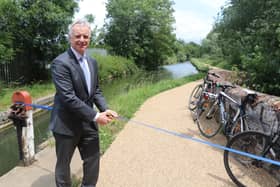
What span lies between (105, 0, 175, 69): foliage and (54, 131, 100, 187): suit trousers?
2696cm

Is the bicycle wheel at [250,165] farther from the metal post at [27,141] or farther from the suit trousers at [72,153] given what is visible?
the metal post at [27,141]

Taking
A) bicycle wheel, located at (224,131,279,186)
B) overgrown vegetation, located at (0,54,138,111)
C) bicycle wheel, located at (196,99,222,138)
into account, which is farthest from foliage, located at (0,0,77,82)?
bicycle wheel, located at (224,131,279,186)

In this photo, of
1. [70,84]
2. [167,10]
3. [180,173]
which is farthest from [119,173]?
[167,10]

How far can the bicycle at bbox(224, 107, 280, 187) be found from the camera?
269 cm

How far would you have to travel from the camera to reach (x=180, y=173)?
3.22 metres

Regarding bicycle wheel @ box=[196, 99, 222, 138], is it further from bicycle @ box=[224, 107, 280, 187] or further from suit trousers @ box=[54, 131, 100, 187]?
suit trousers @ box=[54, 131, 100, 187]

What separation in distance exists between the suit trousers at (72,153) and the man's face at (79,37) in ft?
2.33

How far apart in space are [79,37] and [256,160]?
2215mm

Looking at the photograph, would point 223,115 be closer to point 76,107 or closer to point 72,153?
point 72,153

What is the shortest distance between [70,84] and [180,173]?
6.24ft

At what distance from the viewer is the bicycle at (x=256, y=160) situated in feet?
8.82

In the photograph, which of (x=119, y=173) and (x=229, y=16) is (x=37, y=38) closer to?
(x=229, y=16)

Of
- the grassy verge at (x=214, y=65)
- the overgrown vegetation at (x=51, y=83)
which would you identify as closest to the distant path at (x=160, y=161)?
the overgrown vegetation at (x=51, y=83)

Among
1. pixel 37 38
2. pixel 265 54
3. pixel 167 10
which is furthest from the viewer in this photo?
pixel 167 10
